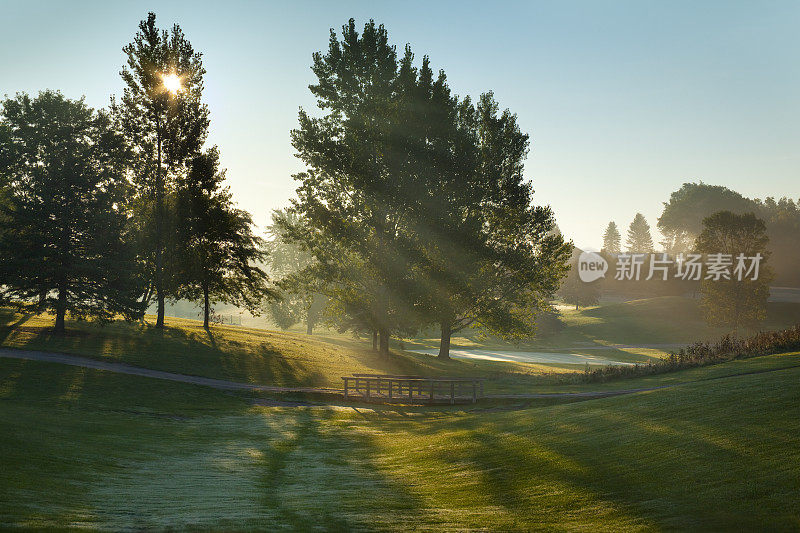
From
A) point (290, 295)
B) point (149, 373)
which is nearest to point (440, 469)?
point (149, 373)

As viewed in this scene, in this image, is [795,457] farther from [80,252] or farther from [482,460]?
[80,252]

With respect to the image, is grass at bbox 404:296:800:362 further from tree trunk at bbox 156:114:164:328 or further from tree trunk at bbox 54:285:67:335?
tree trunk at bbox 54:285:67:335

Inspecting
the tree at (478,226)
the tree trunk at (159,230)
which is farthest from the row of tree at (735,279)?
the tree trunk at (159,230)

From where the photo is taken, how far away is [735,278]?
7838cm

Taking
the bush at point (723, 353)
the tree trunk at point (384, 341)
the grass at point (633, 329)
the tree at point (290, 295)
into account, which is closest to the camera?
the bush at point (723, 353)

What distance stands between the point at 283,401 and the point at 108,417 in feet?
31.7

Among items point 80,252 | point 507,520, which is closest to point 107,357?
point 80,252

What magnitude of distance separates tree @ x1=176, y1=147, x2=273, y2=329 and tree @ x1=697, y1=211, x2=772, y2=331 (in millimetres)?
67150

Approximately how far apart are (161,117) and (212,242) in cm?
1140

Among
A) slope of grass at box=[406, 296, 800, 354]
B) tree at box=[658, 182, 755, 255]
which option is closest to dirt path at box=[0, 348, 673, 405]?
slope of grass at box=[406, 296, 800, 354]

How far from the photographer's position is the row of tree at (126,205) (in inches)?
1363

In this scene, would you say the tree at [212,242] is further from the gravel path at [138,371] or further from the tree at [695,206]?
the tree at [695,206]

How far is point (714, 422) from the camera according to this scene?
11297 millimetres

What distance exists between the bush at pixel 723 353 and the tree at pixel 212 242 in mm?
32320
